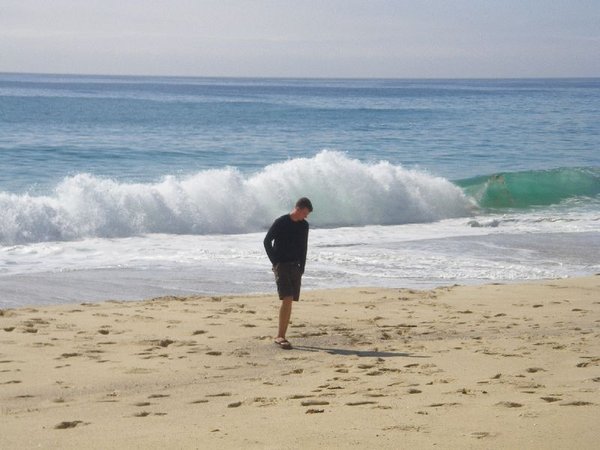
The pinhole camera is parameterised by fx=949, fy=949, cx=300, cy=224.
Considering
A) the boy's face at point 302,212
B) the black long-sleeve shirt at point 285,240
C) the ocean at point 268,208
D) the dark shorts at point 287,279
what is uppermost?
the boy's face at point 302,212

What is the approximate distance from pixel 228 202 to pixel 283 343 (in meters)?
12.4

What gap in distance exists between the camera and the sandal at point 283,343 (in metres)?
8.59

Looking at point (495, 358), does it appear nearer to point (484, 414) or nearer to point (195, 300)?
point (484, 414)

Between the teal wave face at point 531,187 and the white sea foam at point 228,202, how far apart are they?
4.10ft

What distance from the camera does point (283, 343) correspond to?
28.3 feet

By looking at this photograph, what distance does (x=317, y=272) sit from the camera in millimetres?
13758

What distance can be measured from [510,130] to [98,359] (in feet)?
135

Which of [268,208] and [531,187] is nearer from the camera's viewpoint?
[268,208]

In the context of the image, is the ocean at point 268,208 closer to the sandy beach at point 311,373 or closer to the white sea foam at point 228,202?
the white sea foam at point 228,202

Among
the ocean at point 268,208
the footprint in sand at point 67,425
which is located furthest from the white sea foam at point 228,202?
the footprint in sand at point 67,425

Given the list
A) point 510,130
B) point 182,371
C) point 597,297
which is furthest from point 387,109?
point 182,371

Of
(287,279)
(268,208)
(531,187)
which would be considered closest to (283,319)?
(287,279)

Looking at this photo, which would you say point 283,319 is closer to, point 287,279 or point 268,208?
point 287,279

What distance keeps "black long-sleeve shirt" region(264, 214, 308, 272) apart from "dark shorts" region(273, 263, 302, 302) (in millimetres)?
60
